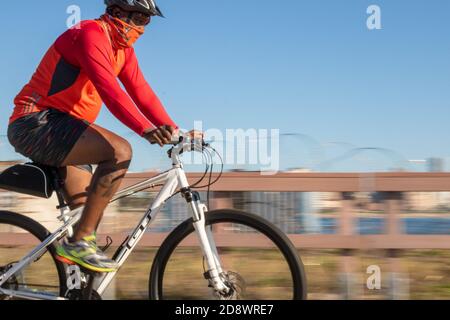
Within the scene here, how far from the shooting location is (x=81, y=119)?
16.4ft

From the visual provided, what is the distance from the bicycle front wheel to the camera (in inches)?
187

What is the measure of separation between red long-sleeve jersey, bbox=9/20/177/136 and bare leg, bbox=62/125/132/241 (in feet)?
0.83

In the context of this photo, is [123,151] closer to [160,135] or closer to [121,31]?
[160,135]

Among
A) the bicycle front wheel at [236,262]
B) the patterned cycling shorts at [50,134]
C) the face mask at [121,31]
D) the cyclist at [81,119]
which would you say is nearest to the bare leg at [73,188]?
the cyclist at [81,119]

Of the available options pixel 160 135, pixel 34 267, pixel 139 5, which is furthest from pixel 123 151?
pixel 34 267

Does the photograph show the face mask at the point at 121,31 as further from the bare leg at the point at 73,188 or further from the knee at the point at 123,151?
the bare leg at the point at 73,188

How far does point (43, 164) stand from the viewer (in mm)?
5074

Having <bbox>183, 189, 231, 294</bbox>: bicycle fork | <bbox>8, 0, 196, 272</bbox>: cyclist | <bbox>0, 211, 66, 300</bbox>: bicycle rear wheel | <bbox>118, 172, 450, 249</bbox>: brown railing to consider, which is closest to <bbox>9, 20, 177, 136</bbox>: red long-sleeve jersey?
<bbox>8, 0, 196, 272</bbox>: cyclist

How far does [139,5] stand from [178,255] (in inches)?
65.3

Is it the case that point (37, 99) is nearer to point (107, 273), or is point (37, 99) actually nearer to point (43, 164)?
point (43, 164)

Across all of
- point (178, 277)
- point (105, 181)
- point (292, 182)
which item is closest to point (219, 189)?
point (292, 182)

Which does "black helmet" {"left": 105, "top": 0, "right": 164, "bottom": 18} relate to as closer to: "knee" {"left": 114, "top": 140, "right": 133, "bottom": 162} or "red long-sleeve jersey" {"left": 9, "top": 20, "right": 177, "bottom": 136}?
"red long-sleeve jersey" {"left": 9, "top": 20, "right": 177, "bottom": 136}
